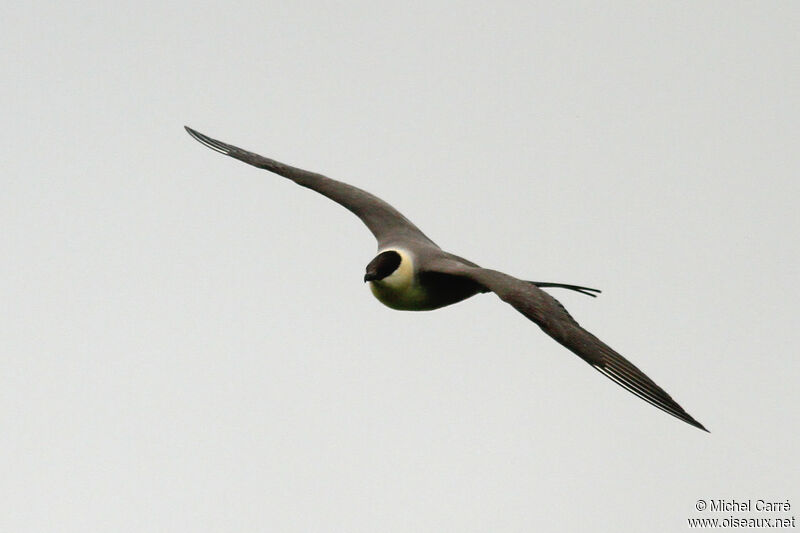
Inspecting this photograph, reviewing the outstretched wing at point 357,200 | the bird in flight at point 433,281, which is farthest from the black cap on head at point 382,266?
the outstretched wing at point 357,200

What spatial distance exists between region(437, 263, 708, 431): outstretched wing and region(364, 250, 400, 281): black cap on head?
1.49m

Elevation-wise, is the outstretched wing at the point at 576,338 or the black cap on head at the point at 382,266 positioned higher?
the black cap on head at the point at 382,266

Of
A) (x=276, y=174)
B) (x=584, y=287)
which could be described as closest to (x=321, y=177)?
(x=276, y=174)

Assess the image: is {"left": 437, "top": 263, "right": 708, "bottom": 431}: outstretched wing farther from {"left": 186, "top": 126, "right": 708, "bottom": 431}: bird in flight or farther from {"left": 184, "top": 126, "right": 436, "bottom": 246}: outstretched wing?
{"left": 184, "top": 126, "right": 436, "bottom": 246}: outstretched wing

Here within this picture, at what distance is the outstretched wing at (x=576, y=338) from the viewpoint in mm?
11695

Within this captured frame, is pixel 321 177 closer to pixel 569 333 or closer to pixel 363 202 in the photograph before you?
pixel 363 202

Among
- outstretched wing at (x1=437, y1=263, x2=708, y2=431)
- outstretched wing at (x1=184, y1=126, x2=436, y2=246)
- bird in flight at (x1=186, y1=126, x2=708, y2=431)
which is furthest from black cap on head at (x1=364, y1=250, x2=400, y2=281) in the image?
outstretched wing at (x1=437, y1=263, x2=708, y2=431)

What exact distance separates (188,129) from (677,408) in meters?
Result: 9.85

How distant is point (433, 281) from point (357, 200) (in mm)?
2587

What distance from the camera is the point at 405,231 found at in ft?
54.2

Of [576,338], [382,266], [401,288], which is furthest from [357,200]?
[576,338]

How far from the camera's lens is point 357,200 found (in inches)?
675

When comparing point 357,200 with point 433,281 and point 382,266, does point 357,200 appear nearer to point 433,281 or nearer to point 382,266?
point 433,281

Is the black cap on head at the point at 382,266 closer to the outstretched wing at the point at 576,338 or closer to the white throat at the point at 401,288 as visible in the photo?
the white throat at the point at 401,288
